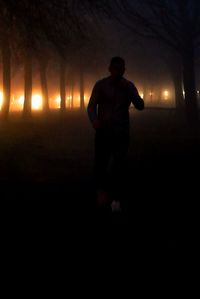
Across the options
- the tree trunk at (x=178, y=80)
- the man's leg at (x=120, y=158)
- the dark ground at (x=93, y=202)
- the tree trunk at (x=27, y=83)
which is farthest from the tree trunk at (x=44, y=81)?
the man's leg at (x=120, y=158)

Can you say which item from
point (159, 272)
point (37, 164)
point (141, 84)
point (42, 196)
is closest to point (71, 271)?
point (159, 272)

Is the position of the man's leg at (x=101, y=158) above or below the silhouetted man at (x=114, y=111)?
below

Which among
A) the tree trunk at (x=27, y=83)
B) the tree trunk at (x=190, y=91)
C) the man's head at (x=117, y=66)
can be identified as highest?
the tree trunk at (x=27, y=83)

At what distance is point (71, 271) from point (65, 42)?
331 inches

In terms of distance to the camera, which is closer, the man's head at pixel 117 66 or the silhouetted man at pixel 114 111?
the man's head at pixel 117 66

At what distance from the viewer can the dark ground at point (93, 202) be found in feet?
14.1

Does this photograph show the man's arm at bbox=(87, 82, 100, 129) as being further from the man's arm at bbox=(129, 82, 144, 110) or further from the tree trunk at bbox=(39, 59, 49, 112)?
the tree trunk at bbox=(39, 59, 49, 112)

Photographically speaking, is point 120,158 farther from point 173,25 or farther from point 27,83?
point 27,83

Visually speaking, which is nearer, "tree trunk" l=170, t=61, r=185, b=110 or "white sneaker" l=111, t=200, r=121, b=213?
"white sneaker" l=111, t=200, r=121, b=213

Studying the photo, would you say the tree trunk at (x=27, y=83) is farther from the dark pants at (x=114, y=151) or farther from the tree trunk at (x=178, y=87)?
the dark pants at (x=114, y=151)

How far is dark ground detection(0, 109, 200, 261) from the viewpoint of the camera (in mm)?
4301

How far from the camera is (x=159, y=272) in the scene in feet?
11.1

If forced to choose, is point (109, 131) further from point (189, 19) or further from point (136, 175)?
point (189, 19)

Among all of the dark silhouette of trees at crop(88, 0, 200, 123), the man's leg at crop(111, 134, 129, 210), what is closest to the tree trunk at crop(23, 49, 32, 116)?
the dark silhouette of trees at crop(88, 0, 200, 123)
